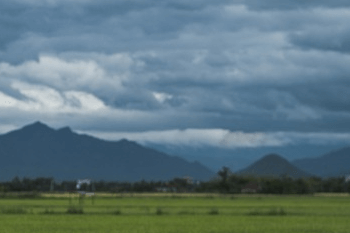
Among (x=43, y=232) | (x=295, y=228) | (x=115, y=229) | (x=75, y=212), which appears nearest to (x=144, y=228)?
(x=115, y=229)

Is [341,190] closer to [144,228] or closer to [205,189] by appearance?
[205,189]

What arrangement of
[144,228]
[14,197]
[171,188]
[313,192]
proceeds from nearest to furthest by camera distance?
[144,228] → [14,197] → [313,192] → [171,188]

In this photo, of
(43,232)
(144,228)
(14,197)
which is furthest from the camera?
(14,197)

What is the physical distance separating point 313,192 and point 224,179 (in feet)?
67.0

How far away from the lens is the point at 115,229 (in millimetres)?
38094

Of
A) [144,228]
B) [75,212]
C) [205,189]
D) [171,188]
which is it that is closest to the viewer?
[144,228]

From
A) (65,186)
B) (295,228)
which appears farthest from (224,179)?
(295,228)

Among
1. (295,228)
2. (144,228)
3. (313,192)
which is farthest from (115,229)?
(313,192)

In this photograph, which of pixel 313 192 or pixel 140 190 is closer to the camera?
pixel 313 192

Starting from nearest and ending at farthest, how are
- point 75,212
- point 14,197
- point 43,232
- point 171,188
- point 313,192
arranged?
point 43,232
point 75,212
point 14,197
point 313,192
point 171,188

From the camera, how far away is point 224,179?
151 metres

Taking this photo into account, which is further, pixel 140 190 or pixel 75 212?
pixel 140 190

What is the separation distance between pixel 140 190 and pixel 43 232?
4850 inches

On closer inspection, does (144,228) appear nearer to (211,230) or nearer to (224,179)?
(211,230)
